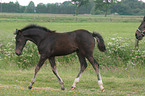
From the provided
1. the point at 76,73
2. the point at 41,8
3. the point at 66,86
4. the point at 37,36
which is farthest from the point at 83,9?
the point at 37,36

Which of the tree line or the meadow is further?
the tree line

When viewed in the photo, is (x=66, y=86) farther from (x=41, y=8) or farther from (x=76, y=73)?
(x=41, y=8)

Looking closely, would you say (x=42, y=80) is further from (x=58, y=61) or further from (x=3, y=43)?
(x=3, y=43)

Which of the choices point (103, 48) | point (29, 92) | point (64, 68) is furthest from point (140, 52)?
point (29, 92)

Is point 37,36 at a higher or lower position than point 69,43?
higher

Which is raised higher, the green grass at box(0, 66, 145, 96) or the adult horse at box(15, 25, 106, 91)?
the adult horse at box(15, 25, 106, 91)

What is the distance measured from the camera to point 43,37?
25.0ft

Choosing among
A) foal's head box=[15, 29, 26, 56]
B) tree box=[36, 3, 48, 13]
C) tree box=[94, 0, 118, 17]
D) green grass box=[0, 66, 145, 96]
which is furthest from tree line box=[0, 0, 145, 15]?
foal's head box=[15, 29, 26, 56]

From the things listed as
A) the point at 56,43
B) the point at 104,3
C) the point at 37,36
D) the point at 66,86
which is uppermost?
the point at 104,3

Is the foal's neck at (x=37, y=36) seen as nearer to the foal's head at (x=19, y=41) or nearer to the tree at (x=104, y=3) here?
the foal's head at (x=19, y=41)

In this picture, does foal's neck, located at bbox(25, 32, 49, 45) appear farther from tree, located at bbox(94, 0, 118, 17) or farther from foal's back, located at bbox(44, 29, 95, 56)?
tree, located at bbox(94, 0, 118, 17)

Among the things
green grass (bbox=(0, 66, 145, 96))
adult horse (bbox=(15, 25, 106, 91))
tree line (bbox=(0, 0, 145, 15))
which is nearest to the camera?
green grass (bbox=(0, 66, 145, 96))

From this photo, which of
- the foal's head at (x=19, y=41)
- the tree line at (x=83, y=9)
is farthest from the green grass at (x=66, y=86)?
the tree line at (x=83, y=9)

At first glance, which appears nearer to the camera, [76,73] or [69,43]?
[69,43]
